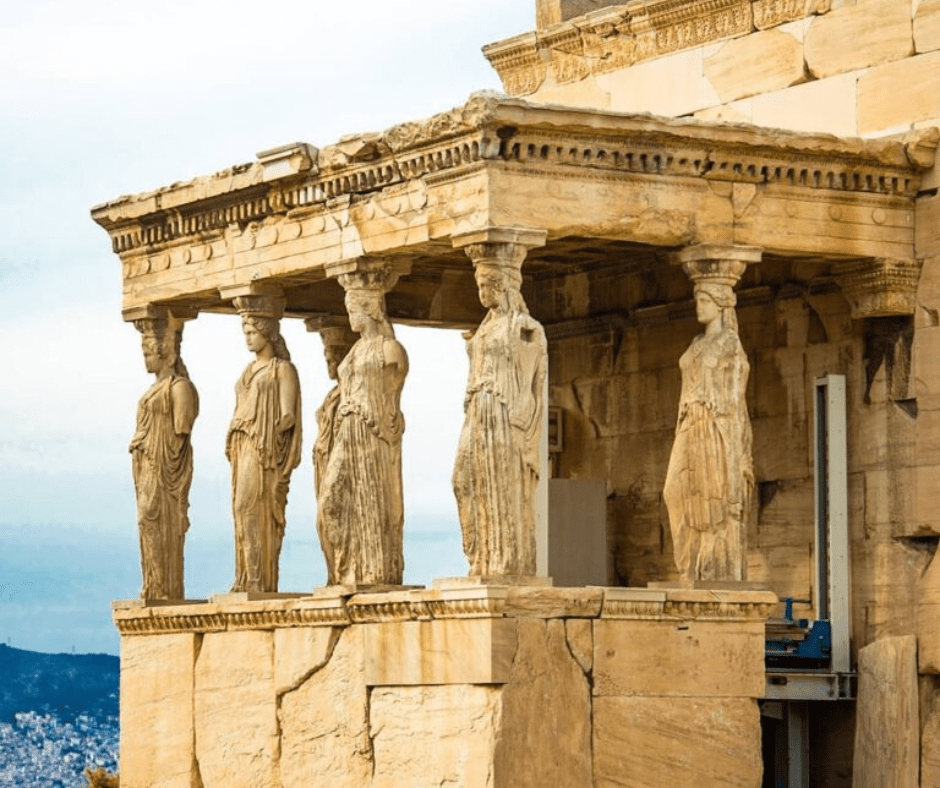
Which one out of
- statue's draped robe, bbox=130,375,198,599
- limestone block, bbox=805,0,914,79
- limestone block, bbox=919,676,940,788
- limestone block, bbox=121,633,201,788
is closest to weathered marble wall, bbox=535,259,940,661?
limestone block, bbox=919,676,940,788

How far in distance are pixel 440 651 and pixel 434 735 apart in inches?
18.2

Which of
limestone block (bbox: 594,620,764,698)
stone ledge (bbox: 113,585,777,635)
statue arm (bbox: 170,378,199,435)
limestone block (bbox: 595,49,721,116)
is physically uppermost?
limestone block (bbox: 595,49,721,116)

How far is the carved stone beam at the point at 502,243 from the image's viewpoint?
58.4 feet

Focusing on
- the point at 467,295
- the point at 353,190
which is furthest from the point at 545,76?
the point at 353,190

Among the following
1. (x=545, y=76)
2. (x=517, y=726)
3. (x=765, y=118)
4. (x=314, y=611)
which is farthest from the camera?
(x=545, y=76)

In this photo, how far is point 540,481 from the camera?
18094mm

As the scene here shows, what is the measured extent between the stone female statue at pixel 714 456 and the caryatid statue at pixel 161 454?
153 inches

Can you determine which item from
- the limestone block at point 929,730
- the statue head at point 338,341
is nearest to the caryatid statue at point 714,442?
the limestone block at point 929,730

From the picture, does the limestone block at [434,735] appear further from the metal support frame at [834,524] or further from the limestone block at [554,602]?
the metal support frame at [834,524]

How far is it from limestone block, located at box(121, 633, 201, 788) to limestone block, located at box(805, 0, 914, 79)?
204 inches

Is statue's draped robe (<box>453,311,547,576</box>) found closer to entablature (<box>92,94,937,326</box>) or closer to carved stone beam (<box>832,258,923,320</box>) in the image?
entablature (<box>92,94,937,326</box>)

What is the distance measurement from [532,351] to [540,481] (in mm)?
713

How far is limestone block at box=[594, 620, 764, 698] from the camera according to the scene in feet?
58.7

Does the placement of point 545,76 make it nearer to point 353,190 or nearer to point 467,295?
point 467,295
